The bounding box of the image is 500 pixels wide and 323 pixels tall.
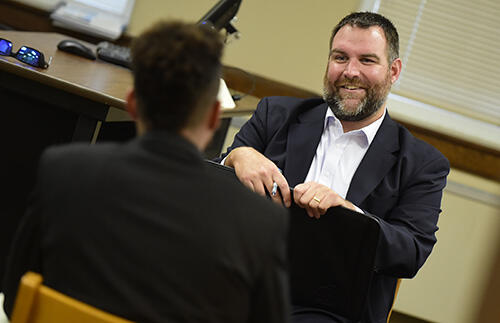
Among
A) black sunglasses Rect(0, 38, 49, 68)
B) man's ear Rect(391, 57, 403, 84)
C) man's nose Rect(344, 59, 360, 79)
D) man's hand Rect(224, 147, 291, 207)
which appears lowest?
man's hand Rect(224, 147, 291, 207)

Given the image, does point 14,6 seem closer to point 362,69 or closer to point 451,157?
point 362,69

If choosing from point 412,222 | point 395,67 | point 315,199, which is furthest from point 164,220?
point 395,67

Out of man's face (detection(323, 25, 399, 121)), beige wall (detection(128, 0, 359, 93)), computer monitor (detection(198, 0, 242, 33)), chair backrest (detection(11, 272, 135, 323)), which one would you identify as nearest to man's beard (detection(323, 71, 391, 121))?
man's face (detection(323, 25, 399, 121))

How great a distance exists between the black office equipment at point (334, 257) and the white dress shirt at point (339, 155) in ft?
1.46

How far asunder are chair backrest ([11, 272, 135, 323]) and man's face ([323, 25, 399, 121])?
4.53 feet

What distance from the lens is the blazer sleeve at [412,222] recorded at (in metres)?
1.65

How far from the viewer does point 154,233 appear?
83 centimetres

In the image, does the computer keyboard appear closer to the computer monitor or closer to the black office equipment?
the computer monitor

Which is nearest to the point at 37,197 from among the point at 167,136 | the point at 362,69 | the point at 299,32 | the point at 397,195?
the point at 167,136

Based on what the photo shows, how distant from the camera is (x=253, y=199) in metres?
0.88

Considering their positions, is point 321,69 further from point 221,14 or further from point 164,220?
point 164,220

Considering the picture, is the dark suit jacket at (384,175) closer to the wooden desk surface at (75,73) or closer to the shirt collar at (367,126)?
the shirt collar at (367,126)

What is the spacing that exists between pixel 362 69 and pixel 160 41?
1.28 meters

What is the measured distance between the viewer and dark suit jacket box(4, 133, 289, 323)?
0.83 meters
